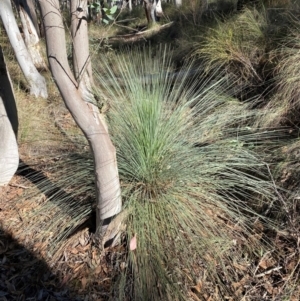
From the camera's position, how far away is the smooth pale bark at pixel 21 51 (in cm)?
491

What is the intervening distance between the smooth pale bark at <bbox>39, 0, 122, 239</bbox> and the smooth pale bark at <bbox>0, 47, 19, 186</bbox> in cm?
128

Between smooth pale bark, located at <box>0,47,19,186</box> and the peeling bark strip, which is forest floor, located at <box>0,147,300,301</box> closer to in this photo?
smooth pale bark, located at <box>0,47,19,186</box>

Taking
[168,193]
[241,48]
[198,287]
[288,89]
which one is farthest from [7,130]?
[241,48]

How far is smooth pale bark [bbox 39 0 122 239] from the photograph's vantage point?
1800 millimetres

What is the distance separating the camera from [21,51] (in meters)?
5.46

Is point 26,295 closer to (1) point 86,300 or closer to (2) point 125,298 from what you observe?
(1) point 86,300

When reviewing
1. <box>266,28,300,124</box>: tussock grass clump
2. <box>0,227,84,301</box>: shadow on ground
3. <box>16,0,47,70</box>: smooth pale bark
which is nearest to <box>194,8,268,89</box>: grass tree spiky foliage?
<box>266,28,300,124</box>: tussock grass clump

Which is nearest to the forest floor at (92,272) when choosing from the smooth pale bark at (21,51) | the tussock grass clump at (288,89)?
the tussock grass clump at (288,89)

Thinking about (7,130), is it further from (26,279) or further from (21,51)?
(21,51)

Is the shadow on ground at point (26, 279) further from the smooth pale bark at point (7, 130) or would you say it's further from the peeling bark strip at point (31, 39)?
the peeling bark strip at point (31, 39)

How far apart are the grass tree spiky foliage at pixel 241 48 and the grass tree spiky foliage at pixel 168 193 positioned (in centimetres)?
167

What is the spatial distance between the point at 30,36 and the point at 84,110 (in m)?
6.01

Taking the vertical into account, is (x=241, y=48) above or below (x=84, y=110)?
below

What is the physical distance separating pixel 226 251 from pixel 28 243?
1.32 m
